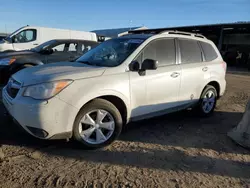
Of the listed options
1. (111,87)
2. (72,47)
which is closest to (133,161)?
(111,87)

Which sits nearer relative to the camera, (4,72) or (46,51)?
(4,72)

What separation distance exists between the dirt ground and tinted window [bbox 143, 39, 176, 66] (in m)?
1.31

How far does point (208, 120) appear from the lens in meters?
5.43

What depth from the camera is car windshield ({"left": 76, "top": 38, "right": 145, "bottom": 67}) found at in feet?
13.3

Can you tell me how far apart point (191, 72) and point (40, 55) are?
5279 millimetres

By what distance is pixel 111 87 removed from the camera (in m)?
3.64

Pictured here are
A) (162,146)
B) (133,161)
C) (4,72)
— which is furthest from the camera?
(4,72)

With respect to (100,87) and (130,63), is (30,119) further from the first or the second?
(130,63)

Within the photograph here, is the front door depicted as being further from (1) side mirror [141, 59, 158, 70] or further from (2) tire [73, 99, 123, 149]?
(2) tire [73, 99, 123, 149]

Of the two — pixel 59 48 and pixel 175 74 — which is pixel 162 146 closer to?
pixel 175 74

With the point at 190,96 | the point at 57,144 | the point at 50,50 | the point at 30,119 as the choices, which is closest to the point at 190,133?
the point at 190,96

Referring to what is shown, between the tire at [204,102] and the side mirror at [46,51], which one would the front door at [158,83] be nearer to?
the tire at [204,102]

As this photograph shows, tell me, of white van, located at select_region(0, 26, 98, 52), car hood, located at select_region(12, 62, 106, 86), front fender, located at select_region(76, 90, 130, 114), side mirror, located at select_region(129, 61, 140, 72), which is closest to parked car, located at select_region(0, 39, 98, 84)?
car hood, located at select_region(12, 62, 106, 86)

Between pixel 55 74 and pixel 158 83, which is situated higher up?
pixel 55 74
